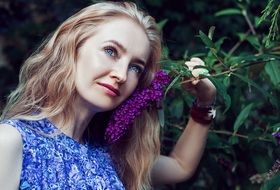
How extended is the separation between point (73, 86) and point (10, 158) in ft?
0.93

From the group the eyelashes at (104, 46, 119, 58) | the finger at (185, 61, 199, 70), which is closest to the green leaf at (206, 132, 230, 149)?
the finger at (185, 61, 199, 70)

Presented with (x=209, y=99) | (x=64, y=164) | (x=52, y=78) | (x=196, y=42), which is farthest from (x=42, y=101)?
(x=196, y=42)

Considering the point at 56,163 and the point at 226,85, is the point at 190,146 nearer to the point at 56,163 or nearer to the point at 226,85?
the point at 226,85

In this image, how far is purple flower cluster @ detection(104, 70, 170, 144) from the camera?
6.37 feet

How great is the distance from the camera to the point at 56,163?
70.1 inches

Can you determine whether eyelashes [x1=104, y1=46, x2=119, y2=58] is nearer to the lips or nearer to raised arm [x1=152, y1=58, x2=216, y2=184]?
the lips

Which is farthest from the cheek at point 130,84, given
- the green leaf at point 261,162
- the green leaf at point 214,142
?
the green leaf at point 261,162

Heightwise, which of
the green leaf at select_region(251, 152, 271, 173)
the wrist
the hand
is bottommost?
the green leaf at select_region(251, 152, 271, 173)

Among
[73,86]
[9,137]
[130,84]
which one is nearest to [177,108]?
[130,84]

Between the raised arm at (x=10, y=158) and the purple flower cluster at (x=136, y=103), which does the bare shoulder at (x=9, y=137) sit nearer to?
the raised arm at (x=10, y=158)

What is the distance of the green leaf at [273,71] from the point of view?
210cm

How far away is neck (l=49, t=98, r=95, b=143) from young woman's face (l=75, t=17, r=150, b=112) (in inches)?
1.2

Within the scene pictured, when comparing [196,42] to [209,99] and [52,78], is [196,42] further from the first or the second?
[52,78]

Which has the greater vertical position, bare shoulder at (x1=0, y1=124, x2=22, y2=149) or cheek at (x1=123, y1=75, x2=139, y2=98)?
bare shoulder at (x1=0, y1=124, x2=22, y2=149)
